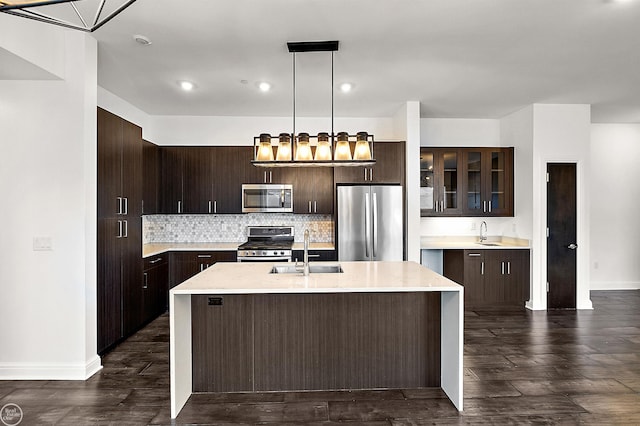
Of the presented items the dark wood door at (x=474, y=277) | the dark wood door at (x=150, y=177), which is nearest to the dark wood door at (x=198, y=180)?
the dark wood door at (x=150, y=177)

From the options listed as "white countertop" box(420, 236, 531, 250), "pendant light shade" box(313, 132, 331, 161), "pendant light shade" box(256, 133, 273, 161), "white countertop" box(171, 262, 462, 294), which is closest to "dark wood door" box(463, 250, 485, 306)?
"white countertop" box(420, 236, 531, 250)

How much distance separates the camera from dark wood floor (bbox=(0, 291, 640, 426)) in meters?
2.62

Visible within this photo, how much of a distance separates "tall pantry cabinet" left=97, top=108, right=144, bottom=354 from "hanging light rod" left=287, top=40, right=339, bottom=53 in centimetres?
177

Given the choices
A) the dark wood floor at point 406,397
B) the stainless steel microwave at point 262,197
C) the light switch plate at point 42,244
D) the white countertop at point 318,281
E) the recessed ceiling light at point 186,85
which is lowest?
the dark wood floor at point 406,397

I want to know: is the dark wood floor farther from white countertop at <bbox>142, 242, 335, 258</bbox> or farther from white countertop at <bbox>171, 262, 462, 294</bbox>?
white countertop at <bbox>142, 242, 335, 258</bbox>

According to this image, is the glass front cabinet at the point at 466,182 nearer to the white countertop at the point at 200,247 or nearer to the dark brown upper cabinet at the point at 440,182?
the dark brown upper cabinet at the point at 440,182

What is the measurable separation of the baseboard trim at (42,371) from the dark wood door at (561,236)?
543 cm

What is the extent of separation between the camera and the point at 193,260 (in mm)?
5363

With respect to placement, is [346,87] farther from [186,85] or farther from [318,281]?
[318,281]

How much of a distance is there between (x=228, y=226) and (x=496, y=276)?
3.79 m

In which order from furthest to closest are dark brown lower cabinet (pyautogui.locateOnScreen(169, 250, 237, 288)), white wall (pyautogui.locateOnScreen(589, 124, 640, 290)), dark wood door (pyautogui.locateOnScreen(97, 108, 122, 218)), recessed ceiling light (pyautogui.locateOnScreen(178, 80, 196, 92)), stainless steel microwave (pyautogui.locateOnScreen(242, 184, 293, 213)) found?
white wall (pyautogui.locateOnScreen(589, 124, 640, 290)), stainless steel microwave (pyautogui.locateOnScreen(242, 184, 293, 213)), dark brown lower cabinet (pyautogui.locateOnScreen(169, 250, 237, 288)), recessed ceiling light (pyautogui.locateOnScreen(178, 80, 196, 92)), dark wood door (pyautogui.locateOnScreen(97, 108, 122, 218))

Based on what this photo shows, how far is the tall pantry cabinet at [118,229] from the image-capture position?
3590mm

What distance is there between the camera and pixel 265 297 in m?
2.97

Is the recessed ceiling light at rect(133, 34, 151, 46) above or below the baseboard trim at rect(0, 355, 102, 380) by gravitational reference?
above
